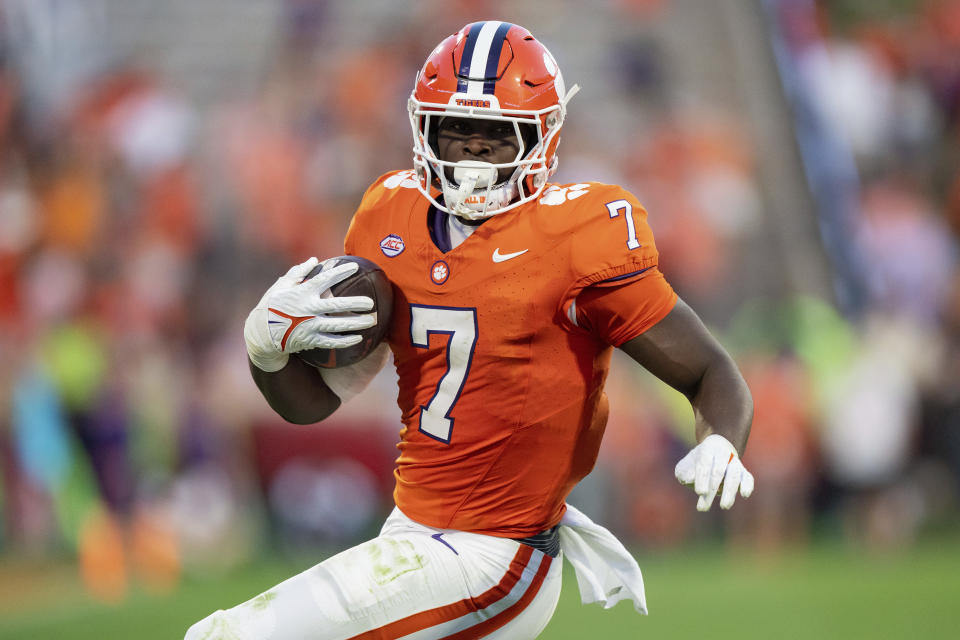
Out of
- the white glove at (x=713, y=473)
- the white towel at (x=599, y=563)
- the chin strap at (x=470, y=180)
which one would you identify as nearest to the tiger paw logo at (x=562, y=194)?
the chin strap at (x=470, y=180)

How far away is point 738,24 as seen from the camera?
9.45 meters

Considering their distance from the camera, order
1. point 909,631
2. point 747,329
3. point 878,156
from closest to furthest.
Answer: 1. point 909,631
2. point 747,329
3. point 878,156

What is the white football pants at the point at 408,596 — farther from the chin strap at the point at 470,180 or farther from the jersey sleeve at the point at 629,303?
the chin strap at the point at 470,180

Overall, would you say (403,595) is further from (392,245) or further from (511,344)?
(392,245)

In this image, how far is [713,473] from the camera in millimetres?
2359

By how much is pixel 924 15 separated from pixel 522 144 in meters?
7.69

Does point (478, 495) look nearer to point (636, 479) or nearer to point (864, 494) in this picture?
point (636, 479)

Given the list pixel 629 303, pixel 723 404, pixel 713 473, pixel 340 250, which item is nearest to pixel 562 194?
pixel 629 303

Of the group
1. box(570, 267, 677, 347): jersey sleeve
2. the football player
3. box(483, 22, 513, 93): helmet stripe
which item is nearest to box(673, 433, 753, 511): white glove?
the football player

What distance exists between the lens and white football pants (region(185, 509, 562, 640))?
2395mm

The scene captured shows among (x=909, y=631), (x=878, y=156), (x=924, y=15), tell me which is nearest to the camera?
(x=909, y=631)

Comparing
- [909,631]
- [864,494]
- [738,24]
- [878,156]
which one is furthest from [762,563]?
[738,24]

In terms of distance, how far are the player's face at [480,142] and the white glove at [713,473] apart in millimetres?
735

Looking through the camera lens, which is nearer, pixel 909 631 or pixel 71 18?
pixel 909 631
